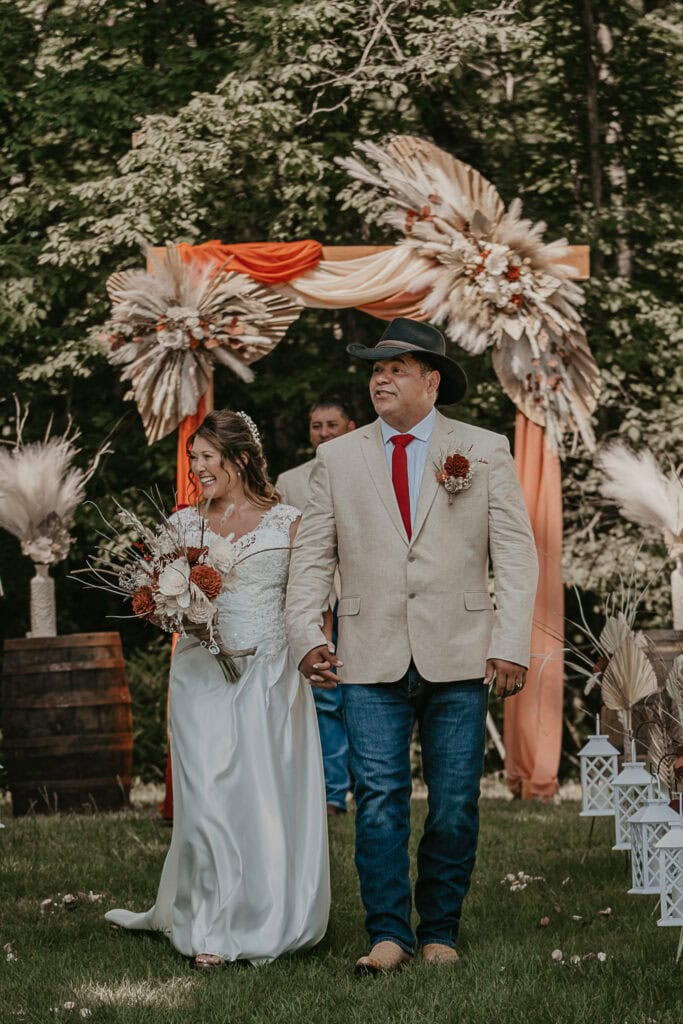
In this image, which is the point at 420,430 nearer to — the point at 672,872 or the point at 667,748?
the point at 667,748

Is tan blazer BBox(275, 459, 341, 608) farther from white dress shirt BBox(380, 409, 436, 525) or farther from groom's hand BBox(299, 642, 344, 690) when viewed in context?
groom's hand BBox(299, 642, 344, 690)

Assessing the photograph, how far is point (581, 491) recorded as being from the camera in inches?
444

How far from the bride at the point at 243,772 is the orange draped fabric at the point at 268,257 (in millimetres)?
3340

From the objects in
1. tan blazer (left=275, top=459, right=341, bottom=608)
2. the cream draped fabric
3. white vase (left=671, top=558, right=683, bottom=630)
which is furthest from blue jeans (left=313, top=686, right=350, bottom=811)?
the cream draped fabric

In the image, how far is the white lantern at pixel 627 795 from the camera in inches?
237

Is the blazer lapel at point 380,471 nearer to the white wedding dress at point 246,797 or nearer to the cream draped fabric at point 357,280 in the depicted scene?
the white wedding dress at point 246,797

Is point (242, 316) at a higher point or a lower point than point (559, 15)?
lower

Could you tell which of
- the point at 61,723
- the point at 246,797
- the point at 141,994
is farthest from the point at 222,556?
the point at 61,723

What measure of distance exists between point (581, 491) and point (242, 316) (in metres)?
3.68

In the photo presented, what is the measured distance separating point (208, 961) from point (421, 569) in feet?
4.70

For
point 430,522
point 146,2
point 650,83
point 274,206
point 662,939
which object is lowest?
point 662,939

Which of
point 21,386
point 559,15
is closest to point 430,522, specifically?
point 21,386

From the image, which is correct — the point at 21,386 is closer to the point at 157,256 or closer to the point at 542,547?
the point at 157,256

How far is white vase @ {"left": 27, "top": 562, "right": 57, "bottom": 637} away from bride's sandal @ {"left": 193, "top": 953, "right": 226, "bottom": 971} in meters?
4.41
